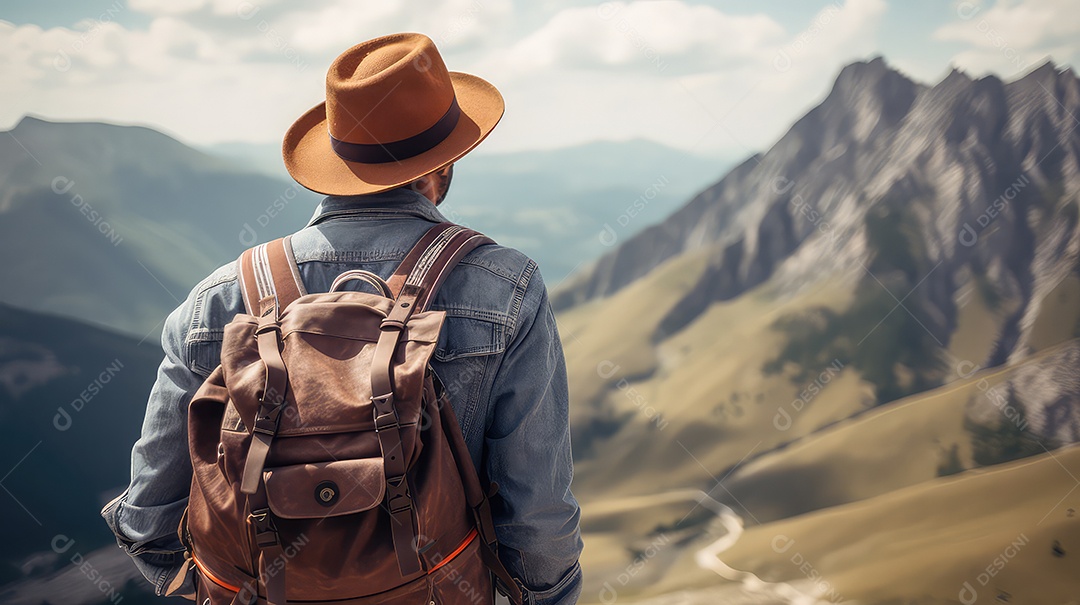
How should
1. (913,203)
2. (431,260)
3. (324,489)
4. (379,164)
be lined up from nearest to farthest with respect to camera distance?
(324,489) → (431,260) → (379,164) → (913,203)

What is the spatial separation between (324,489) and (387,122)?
52cm

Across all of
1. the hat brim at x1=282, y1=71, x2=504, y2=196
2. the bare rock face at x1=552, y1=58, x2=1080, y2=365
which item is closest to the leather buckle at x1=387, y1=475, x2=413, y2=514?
the hat brim at x1=282, y1=71, x2=504, y2=196

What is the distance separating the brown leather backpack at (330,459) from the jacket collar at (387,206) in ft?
0.47

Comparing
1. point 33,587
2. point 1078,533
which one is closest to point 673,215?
point 1078,533

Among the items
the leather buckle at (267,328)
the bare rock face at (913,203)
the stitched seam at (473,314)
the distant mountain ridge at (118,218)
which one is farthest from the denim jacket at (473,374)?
the bare rock face at (913,203)

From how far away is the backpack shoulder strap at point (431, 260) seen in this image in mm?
947

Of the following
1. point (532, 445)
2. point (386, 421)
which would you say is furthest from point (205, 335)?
point (532, 445)

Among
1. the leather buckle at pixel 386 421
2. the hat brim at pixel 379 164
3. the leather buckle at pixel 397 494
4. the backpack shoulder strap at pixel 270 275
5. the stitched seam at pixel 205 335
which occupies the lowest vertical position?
the leather buckle at pixel 397 494

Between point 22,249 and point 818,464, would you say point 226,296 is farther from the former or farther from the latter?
point 818,464

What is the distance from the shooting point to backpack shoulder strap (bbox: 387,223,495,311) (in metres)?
0.95

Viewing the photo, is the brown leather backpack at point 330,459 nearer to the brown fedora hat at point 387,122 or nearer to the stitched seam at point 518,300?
the stitched seam at point 518,300

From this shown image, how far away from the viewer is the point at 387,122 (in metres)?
1.06

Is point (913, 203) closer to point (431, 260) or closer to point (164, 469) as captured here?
point (431, 260)

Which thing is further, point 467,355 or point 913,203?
point 913,203
